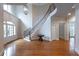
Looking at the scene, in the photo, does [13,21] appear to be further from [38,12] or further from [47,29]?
[47,29]

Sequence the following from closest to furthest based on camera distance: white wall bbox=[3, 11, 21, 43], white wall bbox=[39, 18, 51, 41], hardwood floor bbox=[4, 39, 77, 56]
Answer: hardwood floor bbox=[4, 39, 77, 56], white wall bbox=[3, 11, 21, 43], white wall bbox=[39, 18, 51, 41]

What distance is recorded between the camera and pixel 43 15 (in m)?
8.87

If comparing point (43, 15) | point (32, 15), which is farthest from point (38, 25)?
point (32, 15)

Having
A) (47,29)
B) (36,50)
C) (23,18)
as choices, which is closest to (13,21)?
(23,18)

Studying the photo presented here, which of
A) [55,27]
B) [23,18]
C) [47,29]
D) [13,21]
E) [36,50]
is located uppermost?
[23,18]

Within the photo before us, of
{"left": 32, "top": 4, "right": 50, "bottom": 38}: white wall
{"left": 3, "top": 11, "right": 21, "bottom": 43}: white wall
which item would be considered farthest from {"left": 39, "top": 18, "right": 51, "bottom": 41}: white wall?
{"left": 3, "top": 11, "right": 21, "bottom": 43}: white wall

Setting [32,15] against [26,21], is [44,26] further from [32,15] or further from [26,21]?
[26,21]

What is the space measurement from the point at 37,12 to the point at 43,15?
0.64m

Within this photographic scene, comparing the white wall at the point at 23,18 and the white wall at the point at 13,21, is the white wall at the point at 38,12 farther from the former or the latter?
the white wall at the point at 13,21

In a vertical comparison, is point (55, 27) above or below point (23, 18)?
below

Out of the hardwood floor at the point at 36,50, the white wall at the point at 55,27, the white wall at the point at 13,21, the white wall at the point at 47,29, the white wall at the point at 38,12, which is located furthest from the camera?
the white wall at the point at 47,29

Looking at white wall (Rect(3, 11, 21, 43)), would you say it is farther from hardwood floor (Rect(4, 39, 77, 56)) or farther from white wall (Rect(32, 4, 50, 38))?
white wall (Rect(32, 4, 50, 38))

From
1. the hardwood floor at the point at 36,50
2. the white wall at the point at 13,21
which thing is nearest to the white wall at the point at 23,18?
the white wall at the point at 13,21

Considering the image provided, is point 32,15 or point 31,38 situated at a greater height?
point 32,15
